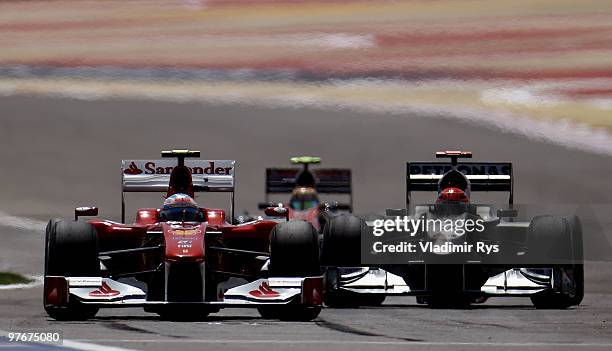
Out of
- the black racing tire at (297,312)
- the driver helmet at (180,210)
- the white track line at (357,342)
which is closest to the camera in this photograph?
the white track line at (357,342)

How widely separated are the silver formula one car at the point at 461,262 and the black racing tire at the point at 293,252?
5.39 m

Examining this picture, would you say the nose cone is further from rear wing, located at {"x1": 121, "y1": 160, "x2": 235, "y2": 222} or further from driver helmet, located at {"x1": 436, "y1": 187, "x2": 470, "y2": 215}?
driver helmet, located at {"x1": 436, "y1": 187, "x2": 470, "y2": 215}

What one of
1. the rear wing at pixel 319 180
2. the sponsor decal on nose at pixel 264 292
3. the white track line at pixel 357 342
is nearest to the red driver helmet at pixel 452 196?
the sponsor decal on nose at pixel 264 292

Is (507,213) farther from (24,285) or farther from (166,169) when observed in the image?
(24,285)

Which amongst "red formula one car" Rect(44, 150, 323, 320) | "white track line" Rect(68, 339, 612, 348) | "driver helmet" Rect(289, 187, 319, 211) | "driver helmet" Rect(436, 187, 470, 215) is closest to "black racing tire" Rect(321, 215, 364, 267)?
"driver helmet" Rect(436, 187, 470, 215)

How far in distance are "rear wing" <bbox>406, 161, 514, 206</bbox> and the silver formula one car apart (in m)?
3.15

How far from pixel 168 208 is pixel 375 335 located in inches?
262

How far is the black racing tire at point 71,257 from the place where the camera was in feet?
83.3

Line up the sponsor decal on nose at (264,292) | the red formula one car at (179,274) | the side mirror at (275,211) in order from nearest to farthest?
the red formula one car at (179,274), the sponsor decal on nose at (264,292), the side mirror at (275,211)

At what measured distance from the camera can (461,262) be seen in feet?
101

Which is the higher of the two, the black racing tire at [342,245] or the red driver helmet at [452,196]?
the red driver helmet at [452,196]

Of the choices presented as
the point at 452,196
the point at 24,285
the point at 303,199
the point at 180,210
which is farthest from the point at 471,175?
the point at 24,285

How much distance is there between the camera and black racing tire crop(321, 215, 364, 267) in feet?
103

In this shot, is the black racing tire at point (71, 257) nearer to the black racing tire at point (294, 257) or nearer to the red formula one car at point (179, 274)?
the red formula one car at point (179, 274)
